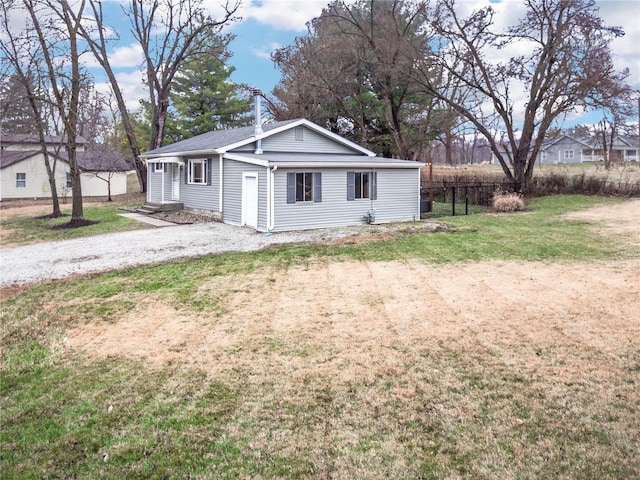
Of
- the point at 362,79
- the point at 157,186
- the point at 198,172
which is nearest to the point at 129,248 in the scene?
the point at 198,172

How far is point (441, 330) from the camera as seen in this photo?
5773 millimetres

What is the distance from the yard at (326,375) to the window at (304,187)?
6.03 metres

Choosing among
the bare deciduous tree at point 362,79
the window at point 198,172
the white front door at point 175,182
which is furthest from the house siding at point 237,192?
the bare deciduous tree at point 362,79

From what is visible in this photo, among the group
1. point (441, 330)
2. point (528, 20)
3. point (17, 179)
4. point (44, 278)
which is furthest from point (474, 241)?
point (17, 179)

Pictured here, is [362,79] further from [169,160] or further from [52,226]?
[52,226]

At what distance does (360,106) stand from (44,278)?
22.5 m

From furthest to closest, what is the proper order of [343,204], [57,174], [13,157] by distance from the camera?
[57,174]
[13,157]
[343,204]

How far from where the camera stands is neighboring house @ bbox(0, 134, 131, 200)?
95.0ft

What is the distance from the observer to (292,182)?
47.7 ft

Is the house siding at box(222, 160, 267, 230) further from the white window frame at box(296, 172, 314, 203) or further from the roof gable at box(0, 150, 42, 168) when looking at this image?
the roof gable at box(0, 150, 42, 168)

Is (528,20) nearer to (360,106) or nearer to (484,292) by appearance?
(360,106)

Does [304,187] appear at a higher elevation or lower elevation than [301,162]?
lower

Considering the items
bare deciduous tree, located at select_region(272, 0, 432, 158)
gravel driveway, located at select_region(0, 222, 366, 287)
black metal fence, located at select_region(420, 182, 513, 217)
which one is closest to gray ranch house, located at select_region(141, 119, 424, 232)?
gravel driveway, located at select_region(0, 222, 366, 287)

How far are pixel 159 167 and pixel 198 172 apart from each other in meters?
4.26
